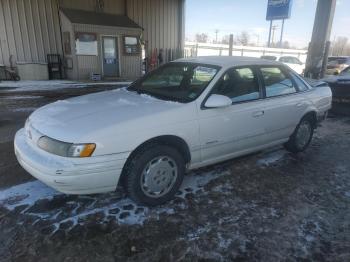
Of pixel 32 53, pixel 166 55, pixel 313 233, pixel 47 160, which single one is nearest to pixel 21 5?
pixel 32 53

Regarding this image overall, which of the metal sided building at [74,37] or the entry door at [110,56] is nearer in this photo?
the metal sided building at [74,37]

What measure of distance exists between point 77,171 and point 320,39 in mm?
10982

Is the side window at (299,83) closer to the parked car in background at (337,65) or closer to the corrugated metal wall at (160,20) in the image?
the corrugated metal wall at (160,20)

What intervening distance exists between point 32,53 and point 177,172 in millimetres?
13617

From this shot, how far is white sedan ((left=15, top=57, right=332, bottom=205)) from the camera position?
8.86ft

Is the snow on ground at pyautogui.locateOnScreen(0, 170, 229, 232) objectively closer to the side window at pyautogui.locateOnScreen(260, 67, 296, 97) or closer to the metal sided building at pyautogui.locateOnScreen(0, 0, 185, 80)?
the side window at pyautogui.locateOnScreen(260, 67, 296, 97)

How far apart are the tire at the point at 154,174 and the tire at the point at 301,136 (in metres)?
2.28

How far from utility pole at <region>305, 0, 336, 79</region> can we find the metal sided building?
28.2 ft

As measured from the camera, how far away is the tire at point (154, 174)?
2.93 m

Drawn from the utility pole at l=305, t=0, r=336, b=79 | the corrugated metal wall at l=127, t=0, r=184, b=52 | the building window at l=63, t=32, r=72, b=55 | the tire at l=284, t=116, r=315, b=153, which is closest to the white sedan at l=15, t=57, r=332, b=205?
the tire at l=284, t=116, r=315, b=153

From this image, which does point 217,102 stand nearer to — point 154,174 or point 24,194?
point 154,174

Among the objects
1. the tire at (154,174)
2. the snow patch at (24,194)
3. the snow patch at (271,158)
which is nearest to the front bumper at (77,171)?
the tire at (154,174)

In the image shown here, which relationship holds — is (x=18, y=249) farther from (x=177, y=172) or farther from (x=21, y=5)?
(x=21, y=5)

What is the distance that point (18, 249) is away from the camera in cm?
247
